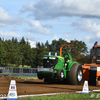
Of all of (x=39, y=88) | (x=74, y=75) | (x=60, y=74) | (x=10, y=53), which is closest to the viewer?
(x=39, y=88)

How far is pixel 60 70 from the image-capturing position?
56.3ft

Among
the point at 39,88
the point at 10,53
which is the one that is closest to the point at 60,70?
the point at 39,88

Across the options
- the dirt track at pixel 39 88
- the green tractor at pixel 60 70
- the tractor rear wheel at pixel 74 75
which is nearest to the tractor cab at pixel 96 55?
the green tractor at pixel 60 70

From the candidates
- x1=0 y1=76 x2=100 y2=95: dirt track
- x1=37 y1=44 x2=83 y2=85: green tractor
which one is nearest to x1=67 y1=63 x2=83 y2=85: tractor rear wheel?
x1=37 y1=44 x2=83 y2=85: green tractor

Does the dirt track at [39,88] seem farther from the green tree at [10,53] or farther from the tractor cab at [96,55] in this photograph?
the green tree at [10,53]

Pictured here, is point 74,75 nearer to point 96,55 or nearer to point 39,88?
point 96,55

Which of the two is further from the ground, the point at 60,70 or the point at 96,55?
the point at 96,55

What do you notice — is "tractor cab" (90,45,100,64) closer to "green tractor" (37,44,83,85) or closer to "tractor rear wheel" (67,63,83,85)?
"green tractor" (37,44,83,85)

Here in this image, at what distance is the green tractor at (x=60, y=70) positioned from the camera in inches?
677

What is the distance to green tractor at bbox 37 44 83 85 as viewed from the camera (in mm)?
17202

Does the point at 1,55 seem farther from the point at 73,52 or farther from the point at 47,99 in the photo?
the point at 47,99

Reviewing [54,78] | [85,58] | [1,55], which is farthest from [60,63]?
[1,55]

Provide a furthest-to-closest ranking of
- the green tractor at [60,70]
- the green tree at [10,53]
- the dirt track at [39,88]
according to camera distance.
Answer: the green tree at [10,53] → the green tractor at [60,70] → the dirt track at [39,88]

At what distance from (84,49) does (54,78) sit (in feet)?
262
